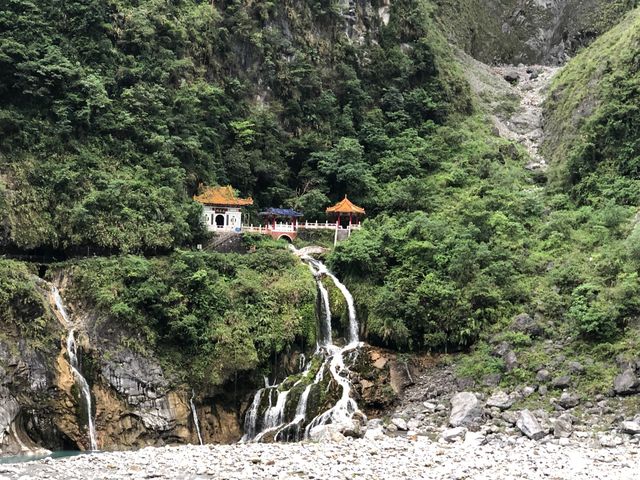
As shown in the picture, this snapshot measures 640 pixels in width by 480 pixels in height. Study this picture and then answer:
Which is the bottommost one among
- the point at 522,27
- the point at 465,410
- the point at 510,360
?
the point at 465,410

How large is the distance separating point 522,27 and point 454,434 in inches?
2572

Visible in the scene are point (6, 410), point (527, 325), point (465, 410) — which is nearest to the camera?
point (6, 410)

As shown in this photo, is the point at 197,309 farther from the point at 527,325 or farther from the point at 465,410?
the point at 527,325

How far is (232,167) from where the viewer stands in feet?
142

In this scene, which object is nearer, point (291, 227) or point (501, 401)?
point (501, 401)

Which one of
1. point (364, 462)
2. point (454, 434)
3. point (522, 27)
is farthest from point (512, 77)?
point (364, 462)

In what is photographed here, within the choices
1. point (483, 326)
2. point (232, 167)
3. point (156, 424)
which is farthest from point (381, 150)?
point (156, 424)

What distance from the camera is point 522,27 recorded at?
79.3 meters

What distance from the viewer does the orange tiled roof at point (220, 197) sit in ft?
130

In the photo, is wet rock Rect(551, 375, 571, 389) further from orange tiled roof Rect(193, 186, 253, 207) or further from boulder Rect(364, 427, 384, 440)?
orange tiled roof Rect(193, 186, 253, 207)

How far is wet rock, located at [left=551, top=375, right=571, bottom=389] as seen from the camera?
26.6 m

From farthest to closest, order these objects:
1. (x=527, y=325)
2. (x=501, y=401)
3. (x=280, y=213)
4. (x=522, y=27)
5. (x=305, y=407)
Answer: (x=522, y=27), (x=280, y=213), (x=527, y=325), (x=305, y=407), (x=501, y=401)

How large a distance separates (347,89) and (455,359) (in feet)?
88.7

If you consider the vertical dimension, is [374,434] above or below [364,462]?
below
